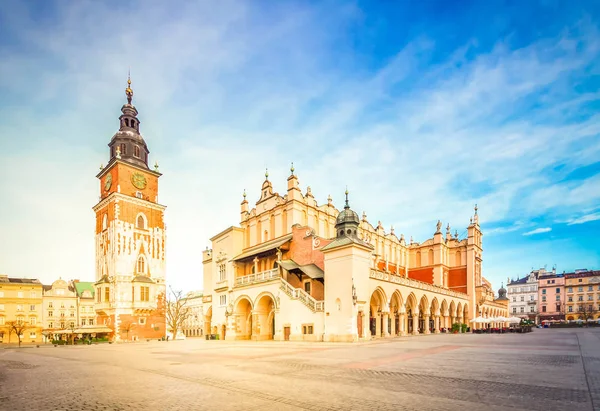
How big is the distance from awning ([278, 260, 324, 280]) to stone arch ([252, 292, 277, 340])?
3601mm

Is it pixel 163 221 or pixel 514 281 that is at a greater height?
pixel 163 221

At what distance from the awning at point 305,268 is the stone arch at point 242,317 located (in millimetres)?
7516

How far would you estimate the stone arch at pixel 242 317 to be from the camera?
41.3 meters

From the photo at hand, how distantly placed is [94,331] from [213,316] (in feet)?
59.8

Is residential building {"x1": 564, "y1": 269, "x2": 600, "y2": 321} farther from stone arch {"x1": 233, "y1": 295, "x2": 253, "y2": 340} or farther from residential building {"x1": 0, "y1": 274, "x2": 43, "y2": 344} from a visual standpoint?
residential building {"x1": 0, "y1": 274, "x2": 43, "y2": 344}

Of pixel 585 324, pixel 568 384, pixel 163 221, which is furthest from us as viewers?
pixel 585 324

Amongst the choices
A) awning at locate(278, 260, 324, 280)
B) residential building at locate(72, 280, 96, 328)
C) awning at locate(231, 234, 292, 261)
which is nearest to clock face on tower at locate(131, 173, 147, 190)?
awning at locate(231, 234, 292, 261)

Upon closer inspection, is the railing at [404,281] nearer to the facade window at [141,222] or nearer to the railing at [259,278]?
the railing at [259,278]

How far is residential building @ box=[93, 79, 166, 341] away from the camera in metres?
53.8

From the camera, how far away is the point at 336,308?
31.0m

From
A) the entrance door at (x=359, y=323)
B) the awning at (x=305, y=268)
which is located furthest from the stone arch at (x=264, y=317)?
the entrance door at (x=359, y=323)

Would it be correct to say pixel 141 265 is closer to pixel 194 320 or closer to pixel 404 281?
pixel 404 281

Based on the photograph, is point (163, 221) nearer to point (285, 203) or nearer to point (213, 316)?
point (213, 316)

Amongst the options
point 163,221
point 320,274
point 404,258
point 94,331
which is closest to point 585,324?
point 404,258
